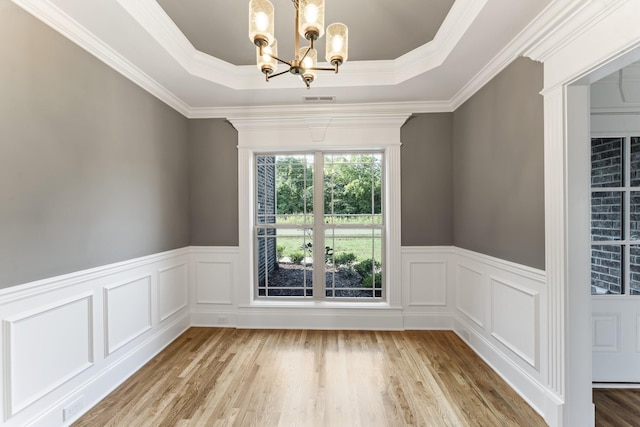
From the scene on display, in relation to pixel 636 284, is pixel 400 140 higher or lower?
higher

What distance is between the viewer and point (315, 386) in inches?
94.7

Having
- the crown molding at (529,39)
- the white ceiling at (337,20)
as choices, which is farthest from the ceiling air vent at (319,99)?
the crown molding at (529,39)

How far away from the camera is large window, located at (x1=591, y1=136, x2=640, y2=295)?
7.56 feet

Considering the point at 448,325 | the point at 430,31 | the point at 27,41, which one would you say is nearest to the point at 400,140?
the point at 430,31

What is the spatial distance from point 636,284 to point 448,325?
1.71 metres

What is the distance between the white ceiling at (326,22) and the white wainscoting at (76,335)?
1708 mm

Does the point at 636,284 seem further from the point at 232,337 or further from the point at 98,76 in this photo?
the point at 98,76

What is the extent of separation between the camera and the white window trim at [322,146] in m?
3.54

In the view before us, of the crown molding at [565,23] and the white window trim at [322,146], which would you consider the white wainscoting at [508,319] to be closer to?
the white window trim at [322,146]

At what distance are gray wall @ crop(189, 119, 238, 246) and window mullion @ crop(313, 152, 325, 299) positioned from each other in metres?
0.98

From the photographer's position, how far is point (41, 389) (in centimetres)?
182

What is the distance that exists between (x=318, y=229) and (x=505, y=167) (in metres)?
2.12

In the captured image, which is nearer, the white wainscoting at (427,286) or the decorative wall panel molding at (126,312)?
the decorative wall panel molding at (126,312)

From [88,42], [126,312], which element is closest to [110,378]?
[126,312]
